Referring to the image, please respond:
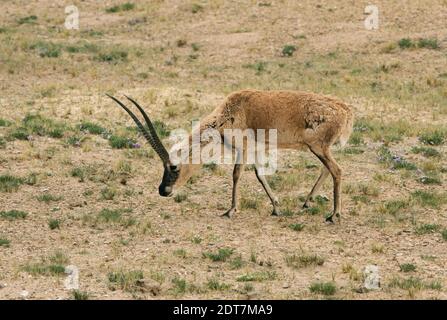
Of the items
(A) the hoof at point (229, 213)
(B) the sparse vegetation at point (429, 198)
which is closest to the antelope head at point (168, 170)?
(A) the hoof at point (229, 213)

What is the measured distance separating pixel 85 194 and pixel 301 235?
4.06 m

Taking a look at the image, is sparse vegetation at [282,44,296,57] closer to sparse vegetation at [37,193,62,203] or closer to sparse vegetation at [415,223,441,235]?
sparse vegetation at [37,193,62,203]

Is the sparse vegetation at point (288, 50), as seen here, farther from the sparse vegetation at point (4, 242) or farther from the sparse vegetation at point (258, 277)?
the sparse vegetation at point (258, 277)

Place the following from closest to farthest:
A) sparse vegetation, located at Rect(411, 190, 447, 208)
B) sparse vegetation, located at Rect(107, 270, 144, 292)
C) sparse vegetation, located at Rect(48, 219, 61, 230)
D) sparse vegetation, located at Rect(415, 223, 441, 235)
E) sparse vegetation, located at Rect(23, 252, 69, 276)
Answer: sparse vegetation, located at Rect(107, 270, 144, 292)
sparse vegetation, located at Rect(23, 252, 69, 276)
sparse vegetation, located at Rect(415, 223, 441, 235)
sparse vegetation, located at Rect(48, 219, 61, 230)
sparse vegetation, located at Rect(411, 190, 447, 208)

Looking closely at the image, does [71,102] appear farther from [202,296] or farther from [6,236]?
[202,296]

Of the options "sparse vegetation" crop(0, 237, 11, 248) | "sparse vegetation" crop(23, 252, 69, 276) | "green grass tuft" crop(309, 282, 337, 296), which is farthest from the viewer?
"sparse vegetation" crop(0, 237, 11, 248)

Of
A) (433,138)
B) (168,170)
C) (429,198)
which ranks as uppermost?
(433,138)

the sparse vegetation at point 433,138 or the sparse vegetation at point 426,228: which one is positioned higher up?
the sparse vegetation at point 433,138

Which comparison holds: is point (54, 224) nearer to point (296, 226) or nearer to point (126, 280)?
point (126, 280)

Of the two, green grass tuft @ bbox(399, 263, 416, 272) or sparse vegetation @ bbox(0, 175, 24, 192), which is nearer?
green grass tuft @ bbox(399, 263, 416, 272)

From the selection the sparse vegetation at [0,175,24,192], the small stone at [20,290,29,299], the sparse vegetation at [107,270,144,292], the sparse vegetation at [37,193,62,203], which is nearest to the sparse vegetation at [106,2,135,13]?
the sparse vegetation at [0,175,24,192]

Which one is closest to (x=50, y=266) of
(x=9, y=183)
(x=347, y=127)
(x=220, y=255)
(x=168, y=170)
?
(x=220, y=255)

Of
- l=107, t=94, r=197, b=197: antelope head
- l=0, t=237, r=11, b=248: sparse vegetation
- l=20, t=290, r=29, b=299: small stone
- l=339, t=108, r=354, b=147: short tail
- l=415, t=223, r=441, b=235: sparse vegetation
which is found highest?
l=339, t=108, r=354, b=147: short tail

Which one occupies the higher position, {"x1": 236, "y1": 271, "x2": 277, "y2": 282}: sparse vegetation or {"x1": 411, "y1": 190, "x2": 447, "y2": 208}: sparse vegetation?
{"x1": 411, "y1": 190, "x2": 447, "y2": 208}: sparse vegetation
